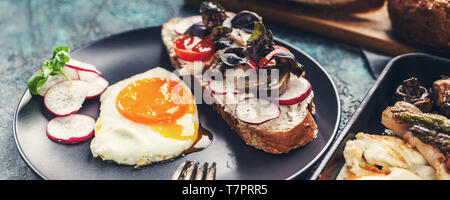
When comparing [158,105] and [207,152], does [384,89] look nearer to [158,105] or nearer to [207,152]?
[207,152]

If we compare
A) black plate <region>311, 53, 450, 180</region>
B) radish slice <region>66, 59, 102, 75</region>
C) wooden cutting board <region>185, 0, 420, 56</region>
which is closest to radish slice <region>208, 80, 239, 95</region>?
black plate <region>311, 53, 450, 180</region>

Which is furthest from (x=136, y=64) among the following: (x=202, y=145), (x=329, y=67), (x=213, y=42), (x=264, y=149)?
(x=329, y=67)

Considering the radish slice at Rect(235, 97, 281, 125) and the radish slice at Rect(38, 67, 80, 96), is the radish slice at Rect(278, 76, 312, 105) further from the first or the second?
the radish slice at Rect(38, 67, 80, 96)

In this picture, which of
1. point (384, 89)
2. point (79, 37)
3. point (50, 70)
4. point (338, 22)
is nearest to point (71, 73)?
point (50, 70)

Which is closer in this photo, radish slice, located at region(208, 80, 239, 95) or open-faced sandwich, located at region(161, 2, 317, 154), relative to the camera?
open-faced sandwich, located at region(161, 2, 317, 154)

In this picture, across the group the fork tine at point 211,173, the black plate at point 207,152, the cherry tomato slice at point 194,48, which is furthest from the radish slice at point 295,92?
the cherry tomato slice at point 194,48
